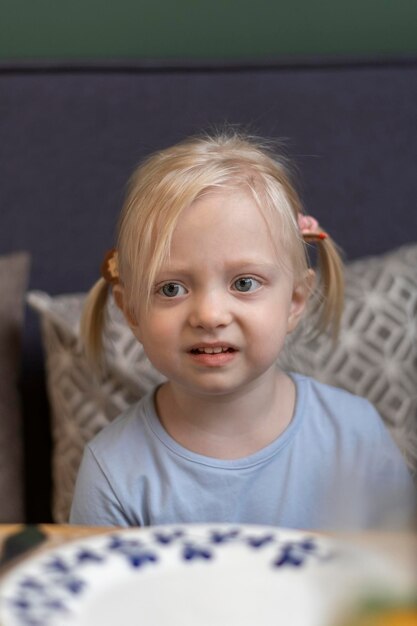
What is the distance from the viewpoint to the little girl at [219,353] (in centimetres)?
111

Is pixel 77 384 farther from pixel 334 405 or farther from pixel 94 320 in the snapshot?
pixel 334 405

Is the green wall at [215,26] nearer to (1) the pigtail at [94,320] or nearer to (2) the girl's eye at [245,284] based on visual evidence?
(1) the pigtail at [94,320]

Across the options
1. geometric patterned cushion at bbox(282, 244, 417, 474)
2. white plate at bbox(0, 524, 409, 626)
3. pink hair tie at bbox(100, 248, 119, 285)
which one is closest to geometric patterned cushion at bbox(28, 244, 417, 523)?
geometric patterned cushion at bbox(282, 244, 417, 474)

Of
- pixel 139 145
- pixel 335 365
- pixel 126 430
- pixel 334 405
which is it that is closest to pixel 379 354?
pixel 335 365

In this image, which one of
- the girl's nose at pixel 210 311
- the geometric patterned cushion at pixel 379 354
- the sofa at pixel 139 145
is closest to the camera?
the girl's nose at pixel 210 311

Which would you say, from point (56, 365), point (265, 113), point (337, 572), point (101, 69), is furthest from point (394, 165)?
point (337, 572)

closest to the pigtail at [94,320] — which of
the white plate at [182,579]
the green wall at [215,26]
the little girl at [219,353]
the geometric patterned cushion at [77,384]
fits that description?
the little girl at [219,353]

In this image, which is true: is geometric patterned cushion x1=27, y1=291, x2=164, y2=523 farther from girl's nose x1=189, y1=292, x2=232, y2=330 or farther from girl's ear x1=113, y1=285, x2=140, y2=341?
girl's nose x1=189, y1=292, x2=232, y2=330

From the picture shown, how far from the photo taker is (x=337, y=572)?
59 centimetres

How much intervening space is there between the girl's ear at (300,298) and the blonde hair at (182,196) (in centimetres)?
2

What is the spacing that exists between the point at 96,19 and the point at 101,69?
0.25 meters

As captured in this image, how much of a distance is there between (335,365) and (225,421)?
1.05ft

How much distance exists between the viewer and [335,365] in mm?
1518

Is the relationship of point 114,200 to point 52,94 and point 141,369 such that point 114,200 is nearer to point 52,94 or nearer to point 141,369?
point 52,94
